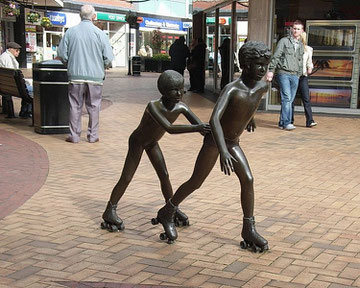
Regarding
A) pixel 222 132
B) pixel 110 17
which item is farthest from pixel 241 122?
pixel 110 17

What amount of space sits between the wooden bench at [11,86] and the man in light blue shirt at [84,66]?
1.95m

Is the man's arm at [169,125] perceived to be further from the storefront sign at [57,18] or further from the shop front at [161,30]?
the shop front at [161,30]

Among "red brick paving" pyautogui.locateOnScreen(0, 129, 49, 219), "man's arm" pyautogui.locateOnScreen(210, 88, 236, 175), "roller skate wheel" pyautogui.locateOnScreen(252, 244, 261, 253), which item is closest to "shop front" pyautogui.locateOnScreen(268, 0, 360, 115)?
"red brick paving" pyautogui.locateOnScreen(0, 129, 49, 219)

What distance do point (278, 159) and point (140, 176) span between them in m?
2.09

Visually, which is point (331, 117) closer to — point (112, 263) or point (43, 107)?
point (43, 107)

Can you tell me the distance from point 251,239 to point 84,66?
5063mm

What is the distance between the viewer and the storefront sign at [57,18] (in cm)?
3682

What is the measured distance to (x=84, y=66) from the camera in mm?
8336

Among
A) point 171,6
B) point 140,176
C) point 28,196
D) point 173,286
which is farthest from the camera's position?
point 171,6

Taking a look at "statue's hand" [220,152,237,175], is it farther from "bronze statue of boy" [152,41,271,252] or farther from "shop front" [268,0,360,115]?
"shop front" [268,0,360,115]

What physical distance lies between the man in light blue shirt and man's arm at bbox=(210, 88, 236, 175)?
192 inches

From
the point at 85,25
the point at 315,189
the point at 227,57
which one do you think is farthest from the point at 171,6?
the point at 315,189

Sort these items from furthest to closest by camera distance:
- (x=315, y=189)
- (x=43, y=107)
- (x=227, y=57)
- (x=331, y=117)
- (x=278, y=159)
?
(x=227, y=57), (x=331, y=117), (x=43, y=107), (x=278, y=159), (x=315, y=189)

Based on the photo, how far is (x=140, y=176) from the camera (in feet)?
21.2
